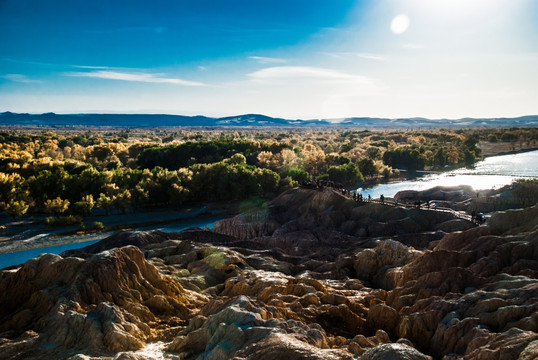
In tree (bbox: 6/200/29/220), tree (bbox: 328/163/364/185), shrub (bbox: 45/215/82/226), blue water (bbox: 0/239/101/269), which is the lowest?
blue water (bbox: 0/239/101/269)

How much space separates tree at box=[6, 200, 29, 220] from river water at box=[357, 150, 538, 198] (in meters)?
74.2

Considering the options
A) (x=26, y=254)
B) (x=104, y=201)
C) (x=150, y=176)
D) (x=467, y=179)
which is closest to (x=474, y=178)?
(x=467, y=179)

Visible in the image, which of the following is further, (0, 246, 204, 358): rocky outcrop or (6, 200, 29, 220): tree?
(6, 200, 29, 220): tree

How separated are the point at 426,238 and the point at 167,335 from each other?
1375 inches

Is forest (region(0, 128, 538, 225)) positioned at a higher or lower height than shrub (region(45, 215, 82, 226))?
higher

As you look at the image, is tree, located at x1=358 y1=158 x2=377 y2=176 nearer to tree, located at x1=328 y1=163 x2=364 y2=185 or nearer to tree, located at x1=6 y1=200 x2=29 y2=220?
tree, located at x1=328 y1=163 x2=364 y2=185

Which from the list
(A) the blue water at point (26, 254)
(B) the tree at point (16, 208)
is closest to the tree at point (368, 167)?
(A) the blue water at point (26, 254)

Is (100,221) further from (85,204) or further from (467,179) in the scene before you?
(467,179)

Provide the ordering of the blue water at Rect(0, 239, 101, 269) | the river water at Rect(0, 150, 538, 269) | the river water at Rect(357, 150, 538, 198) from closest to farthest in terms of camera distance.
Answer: the blue water at Rect(0, 239, 101, 269) < the river water at Rect(0, 150, 538, 269) < the river water at Rect(357, 150, 538, 198)

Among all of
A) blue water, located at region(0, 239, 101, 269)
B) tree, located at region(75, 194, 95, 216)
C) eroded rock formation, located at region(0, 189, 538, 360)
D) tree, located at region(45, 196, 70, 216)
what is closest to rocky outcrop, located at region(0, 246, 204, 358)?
eroded rock formation, located at region(0, 189, 538, 360)

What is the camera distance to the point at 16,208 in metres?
88.9

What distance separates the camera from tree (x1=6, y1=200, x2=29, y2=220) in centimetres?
8870

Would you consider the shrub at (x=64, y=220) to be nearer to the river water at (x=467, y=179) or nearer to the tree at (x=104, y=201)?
the tree at (x=104, y=201)

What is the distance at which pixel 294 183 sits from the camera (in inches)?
4619
